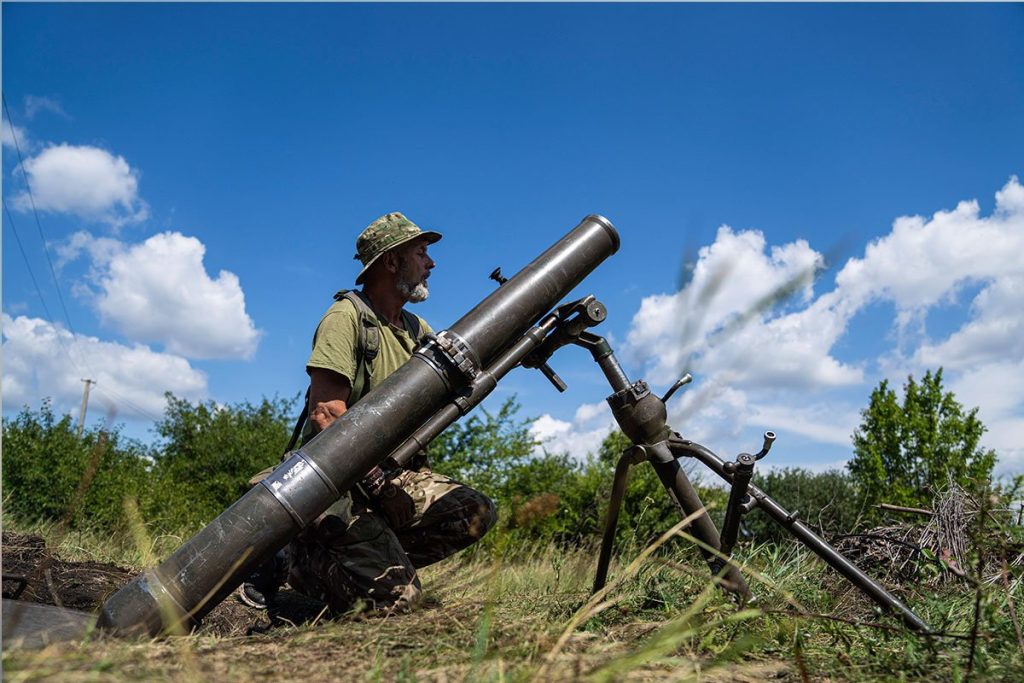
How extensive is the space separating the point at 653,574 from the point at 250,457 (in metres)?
15.0

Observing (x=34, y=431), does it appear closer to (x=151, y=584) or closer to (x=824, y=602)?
(x=151, y=584)

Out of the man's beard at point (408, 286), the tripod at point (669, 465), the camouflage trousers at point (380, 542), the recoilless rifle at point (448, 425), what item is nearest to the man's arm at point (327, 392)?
the camouflage trousers at point (380, 542)

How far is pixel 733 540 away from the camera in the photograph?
10.5 ft

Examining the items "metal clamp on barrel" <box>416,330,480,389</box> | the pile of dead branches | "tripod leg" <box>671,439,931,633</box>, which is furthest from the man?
the pile of dead branches

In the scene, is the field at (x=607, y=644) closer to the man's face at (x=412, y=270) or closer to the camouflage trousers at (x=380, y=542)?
the camouflage trousers at (x=380, y=542)

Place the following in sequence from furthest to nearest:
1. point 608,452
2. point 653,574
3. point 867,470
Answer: point 867,470 < point 608,452 < point 653,574

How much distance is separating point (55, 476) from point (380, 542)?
25.7ft

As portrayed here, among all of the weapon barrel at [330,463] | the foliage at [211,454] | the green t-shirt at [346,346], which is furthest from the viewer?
the foliage at [211,454]

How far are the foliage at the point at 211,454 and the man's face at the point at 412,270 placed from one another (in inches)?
323

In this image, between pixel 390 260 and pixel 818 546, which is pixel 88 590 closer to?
pixel 390 260

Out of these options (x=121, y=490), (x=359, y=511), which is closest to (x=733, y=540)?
(x=359, y=511)

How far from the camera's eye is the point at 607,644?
2352 millimetres

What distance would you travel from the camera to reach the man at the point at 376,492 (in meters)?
4.02

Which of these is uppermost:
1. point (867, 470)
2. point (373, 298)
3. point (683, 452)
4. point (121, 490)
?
point (121, 490)
